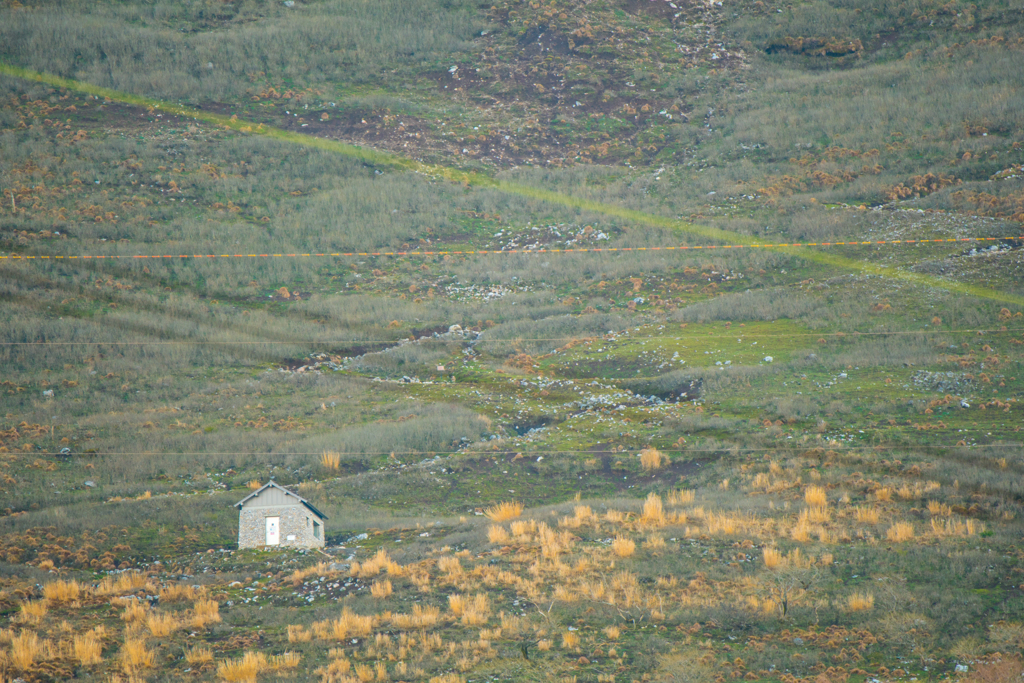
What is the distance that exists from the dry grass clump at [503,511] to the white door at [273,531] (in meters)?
5.74

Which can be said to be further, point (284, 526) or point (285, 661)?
point (284, 526)

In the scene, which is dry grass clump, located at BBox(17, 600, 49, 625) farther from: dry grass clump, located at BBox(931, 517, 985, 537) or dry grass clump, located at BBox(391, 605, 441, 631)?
dry grass clump, located at BBox(931, 517, 985, 537)

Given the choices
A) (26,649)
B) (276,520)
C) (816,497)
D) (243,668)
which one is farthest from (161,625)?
(816,497)

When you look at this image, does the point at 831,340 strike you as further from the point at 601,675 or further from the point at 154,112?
the point at 154,112

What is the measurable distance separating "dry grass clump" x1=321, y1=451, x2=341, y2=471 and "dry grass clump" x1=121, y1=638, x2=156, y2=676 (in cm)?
1150

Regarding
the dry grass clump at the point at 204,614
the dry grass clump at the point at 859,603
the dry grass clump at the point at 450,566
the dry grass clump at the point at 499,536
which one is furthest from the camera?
the dry grass clump at the point at 499,536

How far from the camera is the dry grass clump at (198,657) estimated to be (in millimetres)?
14828

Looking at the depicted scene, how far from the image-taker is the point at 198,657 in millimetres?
14945

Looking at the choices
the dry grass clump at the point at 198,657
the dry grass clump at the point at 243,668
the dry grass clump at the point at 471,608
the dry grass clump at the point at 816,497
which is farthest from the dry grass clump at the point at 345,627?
the dry grass clump at the point at 816,497

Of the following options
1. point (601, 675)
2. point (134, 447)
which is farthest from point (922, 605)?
point (134, 447)

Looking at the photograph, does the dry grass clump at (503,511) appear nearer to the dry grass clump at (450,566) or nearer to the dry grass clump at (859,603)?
the dry grass clump at (450,566)

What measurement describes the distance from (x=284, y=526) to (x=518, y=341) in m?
14.2

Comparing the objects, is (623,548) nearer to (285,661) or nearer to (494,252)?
(285,661)

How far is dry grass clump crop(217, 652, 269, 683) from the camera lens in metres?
14.1
